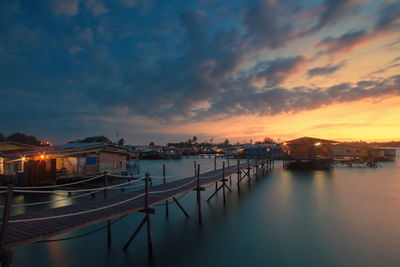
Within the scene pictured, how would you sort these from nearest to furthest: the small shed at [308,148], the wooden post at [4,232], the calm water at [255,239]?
the wooden post at [4,232]
the calm water at [255,239]
the small shed at [308,148]

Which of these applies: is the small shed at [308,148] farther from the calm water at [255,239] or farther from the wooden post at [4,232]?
the wooden post at [4,232]

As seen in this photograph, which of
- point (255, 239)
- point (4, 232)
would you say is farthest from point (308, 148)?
point (4, 232)

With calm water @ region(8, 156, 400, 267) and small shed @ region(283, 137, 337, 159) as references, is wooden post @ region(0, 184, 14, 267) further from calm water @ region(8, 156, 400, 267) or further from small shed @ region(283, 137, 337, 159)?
small shed @ region(283, 137, 337, 159)

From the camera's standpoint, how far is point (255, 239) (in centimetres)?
1079

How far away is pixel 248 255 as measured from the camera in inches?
361

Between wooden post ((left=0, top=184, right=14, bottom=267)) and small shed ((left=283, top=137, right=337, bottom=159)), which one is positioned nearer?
wooden post ((left=0, top=184, right=14, bottom=267))

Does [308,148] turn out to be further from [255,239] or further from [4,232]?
[4,232]

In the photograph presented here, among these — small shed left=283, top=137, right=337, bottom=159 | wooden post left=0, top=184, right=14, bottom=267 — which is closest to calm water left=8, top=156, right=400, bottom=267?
wooden post left=0, top=184, right=14, bottom=267

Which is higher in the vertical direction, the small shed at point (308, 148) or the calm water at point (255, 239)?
the small shed at point (308, 148)

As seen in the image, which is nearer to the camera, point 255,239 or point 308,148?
point 255,239

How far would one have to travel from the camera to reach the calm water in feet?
28.5

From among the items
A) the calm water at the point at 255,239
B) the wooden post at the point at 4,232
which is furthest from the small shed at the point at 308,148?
the wooden post at the point at 4,232

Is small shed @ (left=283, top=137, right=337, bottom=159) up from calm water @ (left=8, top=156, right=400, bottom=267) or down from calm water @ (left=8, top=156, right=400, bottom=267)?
up

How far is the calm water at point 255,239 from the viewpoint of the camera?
28.5 ft
